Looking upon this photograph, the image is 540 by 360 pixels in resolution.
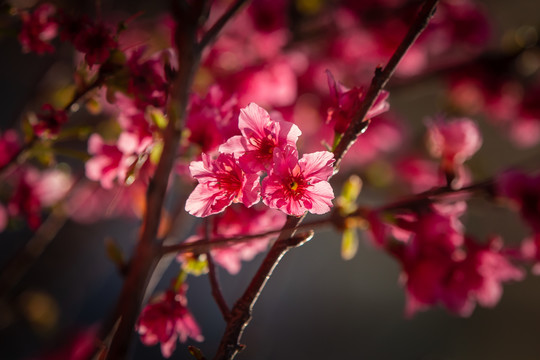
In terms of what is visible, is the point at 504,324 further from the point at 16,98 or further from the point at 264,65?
the point at 16,98

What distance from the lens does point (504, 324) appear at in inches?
72.5

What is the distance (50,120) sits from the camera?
1.39ft

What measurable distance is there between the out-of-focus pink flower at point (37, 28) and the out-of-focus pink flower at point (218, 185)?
242 mm

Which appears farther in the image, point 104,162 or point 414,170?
point 414,170

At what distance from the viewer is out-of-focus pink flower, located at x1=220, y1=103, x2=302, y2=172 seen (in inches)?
12.7

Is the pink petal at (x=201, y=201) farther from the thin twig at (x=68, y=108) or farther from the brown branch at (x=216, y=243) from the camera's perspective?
the thin twig at (x=68, y=108)

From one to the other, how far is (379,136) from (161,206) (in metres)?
0.83

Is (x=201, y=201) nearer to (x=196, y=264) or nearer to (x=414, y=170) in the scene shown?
(x=196, y=264)

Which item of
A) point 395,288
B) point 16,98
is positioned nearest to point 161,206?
point 16,98

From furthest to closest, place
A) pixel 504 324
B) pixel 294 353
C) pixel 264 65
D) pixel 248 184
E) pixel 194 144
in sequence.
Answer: pixel 504 324, pixel 294 353, pixel 264 65, pixel 194 144, pixel 248 184

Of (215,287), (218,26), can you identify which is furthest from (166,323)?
(218,26)

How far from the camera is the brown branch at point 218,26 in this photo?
46 centimetres

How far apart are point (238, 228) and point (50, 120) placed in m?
0.23

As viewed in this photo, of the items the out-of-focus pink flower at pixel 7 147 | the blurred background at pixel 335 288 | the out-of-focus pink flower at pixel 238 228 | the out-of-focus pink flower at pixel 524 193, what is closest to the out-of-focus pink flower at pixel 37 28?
Answer: the out-of-focus pink flower at pixel 7 147
